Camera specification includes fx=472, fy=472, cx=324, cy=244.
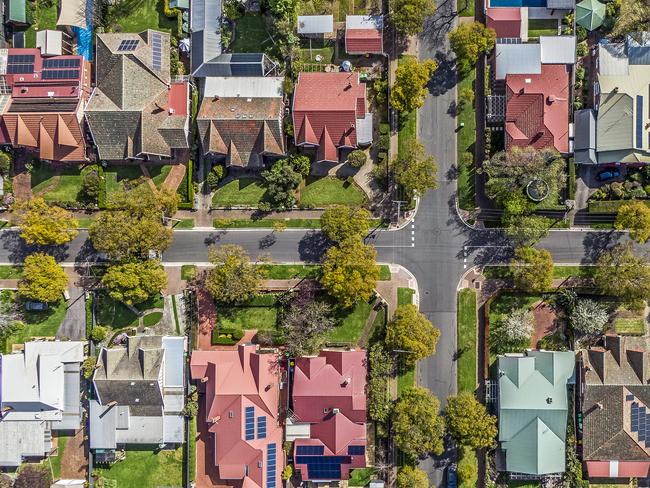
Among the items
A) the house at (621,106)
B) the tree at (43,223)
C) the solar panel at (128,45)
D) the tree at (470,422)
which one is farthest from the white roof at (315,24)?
the tree at (470,422)

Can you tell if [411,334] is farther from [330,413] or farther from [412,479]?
[412,479]

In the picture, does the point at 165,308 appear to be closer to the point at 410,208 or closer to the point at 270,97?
the point at 270,97

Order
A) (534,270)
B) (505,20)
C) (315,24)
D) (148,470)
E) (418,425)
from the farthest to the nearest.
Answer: (148,470), (315,24), (505,20), (418,425), (534,270)

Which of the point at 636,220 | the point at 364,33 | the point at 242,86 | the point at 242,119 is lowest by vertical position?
the point at 636,220

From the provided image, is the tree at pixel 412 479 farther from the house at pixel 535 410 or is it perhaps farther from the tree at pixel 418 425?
the house at pixel 535 410

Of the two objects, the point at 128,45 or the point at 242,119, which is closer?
the point at 242,119

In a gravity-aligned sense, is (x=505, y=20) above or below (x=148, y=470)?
above

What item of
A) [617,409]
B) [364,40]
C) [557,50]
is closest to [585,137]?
[557,50]
